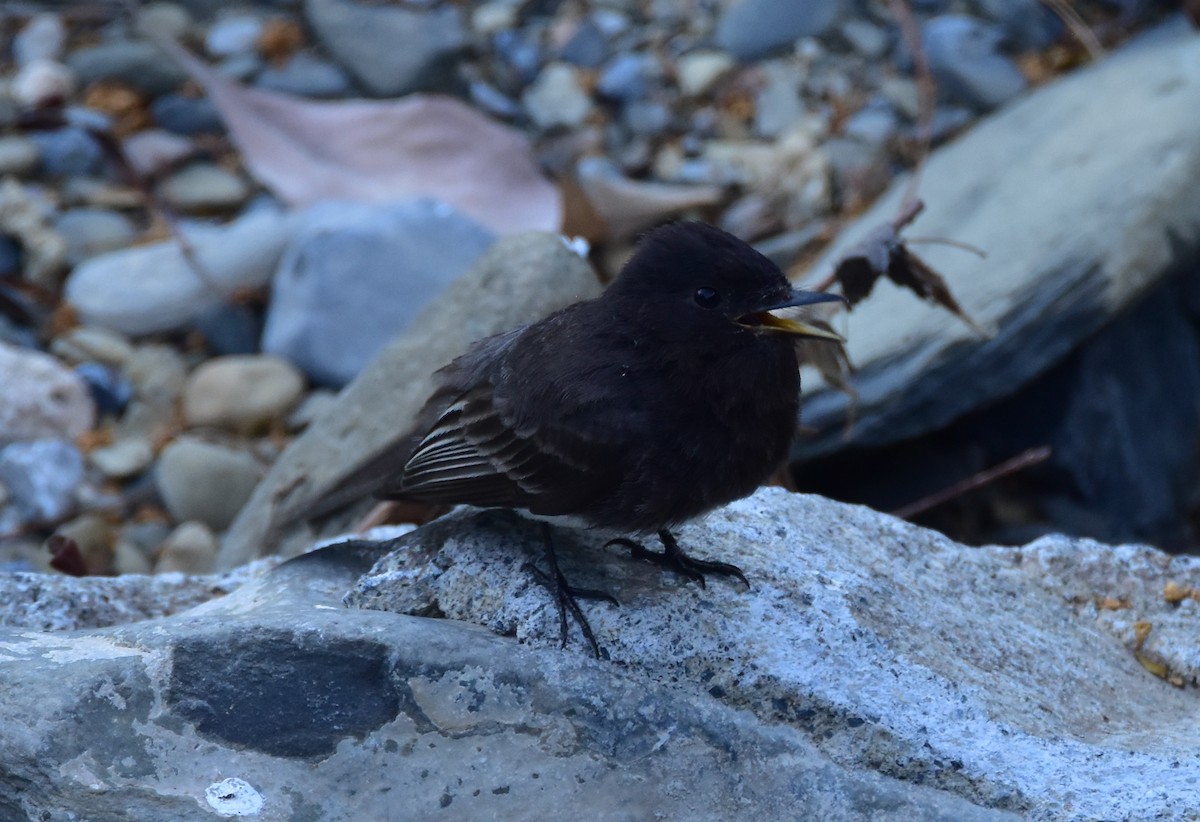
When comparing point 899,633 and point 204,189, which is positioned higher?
point 899,633

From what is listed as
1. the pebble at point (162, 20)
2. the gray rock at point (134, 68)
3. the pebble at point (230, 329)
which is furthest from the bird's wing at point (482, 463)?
the pebble at point (162, 20)

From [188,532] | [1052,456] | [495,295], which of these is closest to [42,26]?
[188,532]

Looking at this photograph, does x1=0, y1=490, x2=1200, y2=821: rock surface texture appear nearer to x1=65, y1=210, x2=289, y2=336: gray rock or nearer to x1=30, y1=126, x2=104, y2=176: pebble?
x1=65, y1=210, x2=289, y2=336: gray rock

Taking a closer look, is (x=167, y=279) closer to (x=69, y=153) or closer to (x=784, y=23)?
(x=69, y=153)

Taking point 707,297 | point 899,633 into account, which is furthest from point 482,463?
point 899,633

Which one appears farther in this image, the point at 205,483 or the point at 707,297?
the point at 205,483

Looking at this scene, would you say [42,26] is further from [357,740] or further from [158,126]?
[357,740]

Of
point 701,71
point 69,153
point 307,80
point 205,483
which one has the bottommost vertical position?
point 205,483

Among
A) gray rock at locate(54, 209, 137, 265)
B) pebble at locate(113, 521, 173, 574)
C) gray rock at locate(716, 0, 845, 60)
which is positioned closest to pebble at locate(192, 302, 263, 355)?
gray rock at locate(54, 209, 137, 265)
